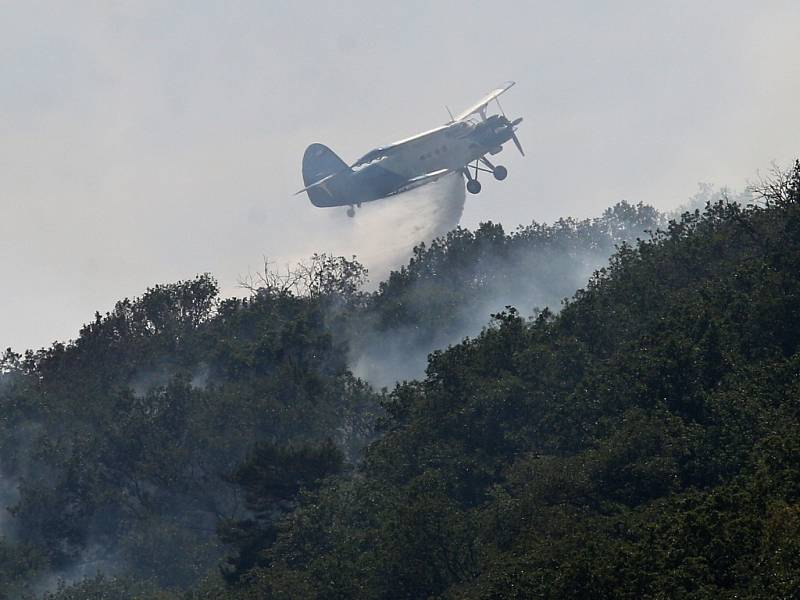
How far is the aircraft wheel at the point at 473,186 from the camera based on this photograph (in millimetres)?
92731

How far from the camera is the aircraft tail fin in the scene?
97688 millimetres

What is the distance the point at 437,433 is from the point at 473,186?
3017cm

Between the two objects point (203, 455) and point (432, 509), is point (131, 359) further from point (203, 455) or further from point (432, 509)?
point (432, 509)

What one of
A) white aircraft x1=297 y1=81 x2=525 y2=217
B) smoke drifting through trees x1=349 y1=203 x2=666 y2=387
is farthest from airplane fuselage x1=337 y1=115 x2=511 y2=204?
smoke drifting through trees x1=349 y1=203 x2=666 y2=387

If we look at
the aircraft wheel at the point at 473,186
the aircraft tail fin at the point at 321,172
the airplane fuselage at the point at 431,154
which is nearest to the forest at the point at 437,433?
the aircraft tail fin at the point at 321,172

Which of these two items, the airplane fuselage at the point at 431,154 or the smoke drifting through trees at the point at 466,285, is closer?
the airplane fuselage at the point at 431,154

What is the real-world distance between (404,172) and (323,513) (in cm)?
3472

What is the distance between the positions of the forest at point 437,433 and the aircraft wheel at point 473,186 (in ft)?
40.5

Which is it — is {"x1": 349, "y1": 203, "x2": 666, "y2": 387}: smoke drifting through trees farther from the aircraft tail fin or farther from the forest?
the aircraft tail fin

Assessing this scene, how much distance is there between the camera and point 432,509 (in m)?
52.7

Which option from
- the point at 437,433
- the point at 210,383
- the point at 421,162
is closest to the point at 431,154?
the point at 421,162

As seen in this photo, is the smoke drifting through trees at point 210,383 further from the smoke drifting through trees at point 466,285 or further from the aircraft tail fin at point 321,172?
the aircraft tail fin at point 321,172

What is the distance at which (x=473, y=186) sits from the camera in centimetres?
9281

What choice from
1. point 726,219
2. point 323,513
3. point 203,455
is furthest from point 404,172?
point 323,513
